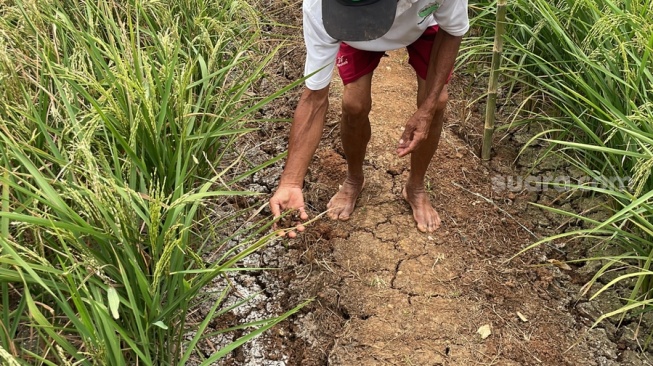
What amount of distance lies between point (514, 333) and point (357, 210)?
2.57ft

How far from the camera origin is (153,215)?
144 cm

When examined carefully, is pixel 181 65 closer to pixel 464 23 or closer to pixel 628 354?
pixel 464 23

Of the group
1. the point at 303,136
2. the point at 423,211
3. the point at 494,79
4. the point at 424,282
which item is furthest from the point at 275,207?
the point at 494,79

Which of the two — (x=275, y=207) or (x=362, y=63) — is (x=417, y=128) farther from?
(x=275, y=207)

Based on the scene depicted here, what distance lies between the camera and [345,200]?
2676mm

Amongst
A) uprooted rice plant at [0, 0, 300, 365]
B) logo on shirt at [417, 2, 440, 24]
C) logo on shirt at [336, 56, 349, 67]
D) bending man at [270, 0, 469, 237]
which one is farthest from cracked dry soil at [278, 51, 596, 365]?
logo on shirt at [417, 2, 440, 24]

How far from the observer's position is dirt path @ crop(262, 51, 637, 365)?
2.19 meters

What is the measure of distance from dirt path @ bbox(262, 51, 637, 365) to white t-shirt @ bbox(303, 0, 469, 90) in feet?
2.43

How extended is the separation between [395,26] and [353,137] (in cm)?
52

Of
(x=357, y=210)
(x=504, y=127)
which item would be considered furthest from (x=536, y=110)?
(x=357, y=210)

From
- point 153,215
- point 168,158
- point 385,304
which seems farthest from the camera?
point 385,304

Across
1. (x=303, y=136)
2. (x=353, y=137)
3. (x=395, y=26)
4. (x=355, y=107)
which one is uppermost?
(x=395, y=26)

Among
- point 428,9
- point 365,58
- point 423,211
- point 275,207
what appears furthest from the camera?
point 423,211

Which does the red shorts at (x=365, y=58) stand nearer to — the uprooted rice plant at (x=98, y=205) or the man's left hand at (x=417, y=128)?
the man's left hand at (x=417, y=128)
